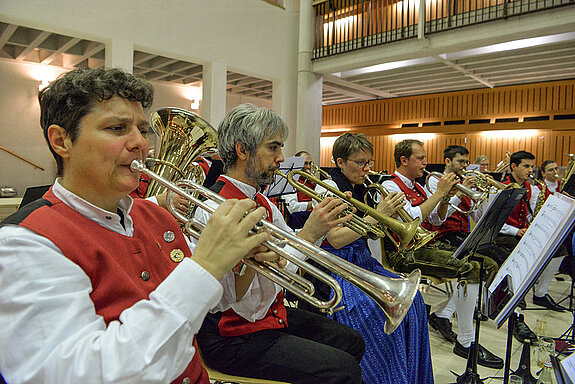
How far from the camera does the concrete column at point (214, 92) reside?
25.0ft

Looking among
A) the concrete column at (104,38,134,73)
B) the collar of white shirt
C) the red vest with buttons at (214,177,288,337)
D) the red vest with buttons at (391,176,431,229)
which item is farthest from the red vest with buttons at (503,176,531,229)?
the concrete column at (104,38,134,73)

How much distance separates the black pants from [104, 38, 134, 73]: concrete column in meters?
A: 5.85

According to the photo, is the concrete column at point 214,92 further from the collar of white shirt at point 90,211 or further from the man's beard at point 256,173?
the collar of white shirt at point 90,211

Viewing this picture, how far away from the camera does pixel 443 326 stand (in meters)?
3.42

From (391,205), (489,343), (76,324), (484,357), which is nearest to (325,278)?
(76,324)

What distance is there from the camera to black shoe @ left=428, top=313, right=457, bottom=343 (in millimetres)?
3328

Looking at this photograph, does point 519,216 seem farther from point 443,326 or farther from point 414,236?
point 414,236

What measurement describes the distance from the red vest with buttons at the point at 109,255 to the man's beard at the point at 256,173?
0.85 m

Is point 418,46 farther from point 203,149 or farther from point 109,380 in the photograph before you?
point 109,380

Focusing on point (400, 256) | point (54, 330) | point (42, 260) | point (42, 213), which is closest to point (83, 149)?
point (42, 213)

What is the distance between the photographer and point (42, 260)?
83cm

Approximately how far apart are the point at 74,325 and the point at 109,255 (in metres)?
0.21

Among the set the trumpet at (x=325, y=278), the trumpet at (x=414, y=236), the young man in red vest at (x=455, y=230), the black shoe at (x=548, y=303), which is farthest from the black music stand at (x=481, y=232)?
the black shoe at (x=548, y=303)

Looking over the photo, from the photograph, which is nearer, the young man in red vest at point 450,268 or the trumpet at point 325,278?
the trumpet at point 325,278
